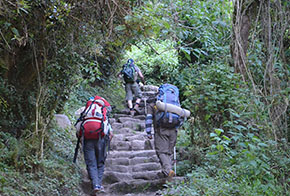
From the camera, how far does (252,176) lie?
18.3 feet

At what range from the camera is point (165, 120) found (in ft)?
23.5

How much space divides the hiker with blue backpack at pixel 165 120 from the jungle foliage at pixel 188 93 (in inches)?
27.7

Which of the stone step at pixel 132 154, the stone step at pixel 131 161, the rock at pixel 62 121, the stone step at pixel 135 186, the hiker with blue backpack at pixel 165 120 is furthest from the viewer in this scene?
the rock at pixel 62 121

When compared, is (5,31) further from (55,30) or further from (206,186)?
(206,186)

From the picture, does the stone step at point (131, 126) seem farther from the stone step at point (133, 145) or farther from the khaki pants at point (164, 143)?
the khaki pants at point (164, 143)

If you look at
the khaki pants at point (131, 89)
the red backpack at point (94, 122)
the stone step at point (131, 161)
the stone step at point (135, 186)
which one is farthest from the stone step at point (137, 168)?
the khaki pants at point (131, 89)

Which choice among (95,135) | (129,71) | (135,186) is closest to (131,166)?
(135,186)

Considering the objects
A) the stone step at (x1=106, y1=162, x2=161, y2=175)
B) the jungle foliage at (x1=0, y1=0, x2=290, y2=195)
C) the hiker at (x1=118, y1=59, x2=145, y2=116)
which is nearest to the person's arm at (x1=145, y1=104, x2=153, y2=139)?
the jungle foliage at (x1=0, y1=0, x2=290, y2=195)

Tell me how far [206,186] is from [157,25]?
2.41 m

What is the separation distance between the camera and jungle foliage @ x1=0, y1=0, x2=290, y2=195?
18.8 feet

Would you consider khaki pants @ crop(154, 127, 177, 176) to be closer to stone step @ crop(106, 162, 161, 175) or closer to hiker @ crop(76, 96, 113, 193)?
hiker @ crop(76, 96, 113, 193)

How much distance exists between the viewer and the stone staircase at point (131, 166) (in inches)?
292

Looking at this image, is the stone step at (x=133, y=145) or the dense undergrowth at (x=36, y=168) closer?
the dense undergrowth at (x=36, y=168)

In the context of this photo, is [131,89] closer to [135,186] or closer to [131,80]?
[131,80]
